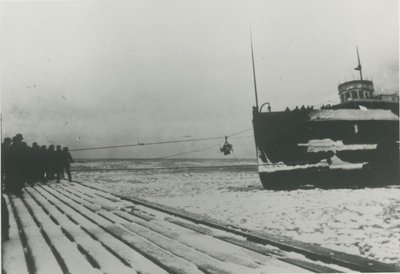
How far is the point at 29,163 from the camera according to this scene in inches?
374

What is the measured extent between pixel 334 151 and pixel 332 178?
55 centimetres

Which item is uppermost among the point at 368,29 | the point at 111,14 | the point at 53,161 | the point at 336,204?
the point at 111,14

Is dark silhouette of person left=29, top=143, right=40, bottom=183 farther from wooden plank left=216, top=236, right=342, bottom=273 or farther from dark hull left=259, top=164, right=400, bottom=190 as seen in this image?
wooden plank left=216, top=236, right=342, bottom=273

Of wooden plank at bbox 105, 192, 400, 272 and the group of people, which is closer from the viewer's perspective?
wooden plank at bbox 105, 192, 400, 272

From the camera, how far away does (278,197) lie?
6.22m

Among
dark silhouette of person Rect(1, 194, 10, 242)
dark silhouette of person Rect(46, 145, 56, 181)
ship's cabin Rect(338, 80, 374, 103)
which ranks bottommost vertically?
dark silhouette of person Rect(1, 194, 10, 242)

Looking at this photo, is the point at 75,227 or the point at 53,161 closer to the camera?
the point at 75,227

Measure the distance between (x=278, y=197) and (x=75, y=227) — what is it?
139 inches

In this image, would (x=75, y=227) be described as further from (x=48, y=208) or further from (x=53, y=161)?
(x=53, y=161)

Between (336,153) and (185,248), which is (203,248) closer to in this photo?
(185,248)

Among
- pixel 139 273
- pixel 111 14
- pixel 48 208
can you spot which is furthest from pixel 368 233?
pixel 48 208

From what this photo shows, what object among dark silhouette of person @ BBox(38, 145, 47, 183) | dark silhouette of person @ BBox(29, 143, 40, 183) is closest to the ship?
dark silhouette of person @ BBox(29, 143, 40, 183)

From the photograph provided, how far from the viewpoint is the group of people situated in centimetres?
663

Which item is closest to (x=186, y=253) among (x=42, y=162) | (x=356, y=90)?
(x=42, y=162)
